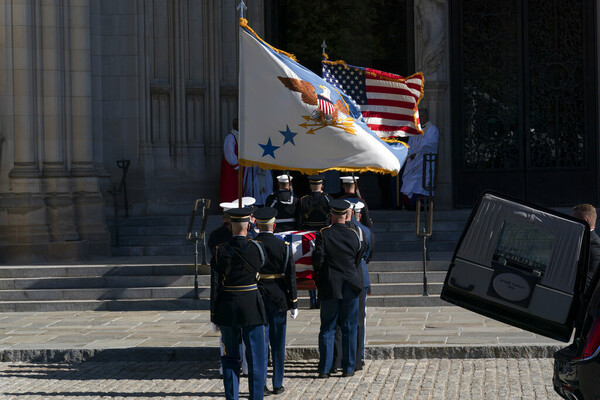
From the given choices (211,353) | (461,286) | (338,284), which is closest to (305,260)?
(338,284)

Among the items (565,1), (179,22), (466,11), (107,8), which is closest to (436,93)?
(466,11)

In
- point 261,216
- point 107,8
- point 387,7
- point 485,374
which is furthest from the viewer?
point 387,7

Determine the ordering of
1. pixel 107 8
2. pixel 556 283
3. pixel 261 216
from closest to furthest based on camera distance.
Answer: pixel 556 283, pixel 261 216, pixel 107 8

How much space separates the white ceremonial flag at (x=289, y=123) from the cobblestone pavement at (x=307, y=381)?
208 cm

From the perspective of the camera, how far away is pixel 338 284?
10.7m

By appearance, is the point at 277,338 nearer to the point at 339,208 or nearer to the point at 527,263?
the point at 339,208

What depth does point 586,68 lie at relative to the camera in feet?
66.7

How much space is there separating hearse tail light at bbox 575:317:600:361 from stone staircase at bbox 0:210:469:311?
8.72 m

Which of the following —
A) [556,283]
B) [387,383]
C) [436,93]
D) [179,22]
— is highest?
[179,22]

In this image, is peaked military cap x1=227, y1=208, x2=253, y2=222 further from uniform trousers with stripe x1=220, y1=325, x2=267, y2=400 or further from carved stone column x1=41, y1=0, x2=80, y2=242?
carved stone column x1=41, y1=0, x2=80, y2=242

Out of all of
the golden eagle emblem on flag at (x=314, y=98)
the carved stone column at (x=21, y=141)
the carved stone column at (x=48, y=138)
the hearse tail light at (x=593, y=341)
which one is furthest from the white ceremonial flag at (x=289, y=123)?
the carved stone column at (x=21, y=141)

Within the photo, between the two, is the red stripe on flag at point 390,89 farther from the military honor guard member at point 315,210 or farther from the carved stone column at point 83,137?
the carved stone column at point 83,137

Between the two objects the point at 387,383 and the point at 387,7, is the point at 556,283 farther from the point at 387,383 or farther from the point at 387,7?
the point at 387,7

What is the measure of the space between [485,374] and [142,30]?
1144 centimetres
